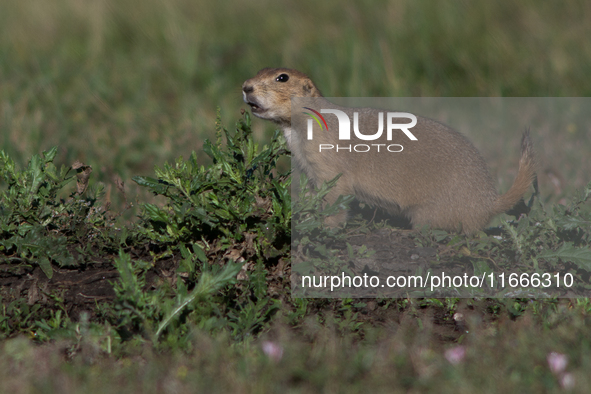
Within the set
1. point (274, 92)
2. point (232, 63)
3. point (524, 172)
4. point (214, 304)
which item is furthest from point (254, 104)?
point (232, 63)

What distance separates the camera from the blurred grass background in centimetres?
658

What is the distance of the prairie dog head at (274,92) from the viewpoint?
4.19 metres

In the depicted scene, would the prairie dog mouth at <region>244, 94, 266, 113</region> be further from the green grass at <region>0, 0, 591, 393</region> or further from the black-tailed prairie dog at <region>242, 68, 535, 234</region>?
the green grass at <region>0, 0, 591, 393</region>

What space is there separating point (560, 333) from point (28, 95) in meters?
6.07

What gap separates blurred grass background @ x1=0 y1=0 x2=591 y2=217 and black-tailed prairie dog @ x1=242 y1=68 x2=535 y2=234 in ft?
5.56

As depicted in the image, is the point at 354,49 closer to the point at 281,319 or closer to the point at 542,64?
the point at 542,64

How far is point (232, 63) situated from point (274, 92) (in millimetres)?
4280

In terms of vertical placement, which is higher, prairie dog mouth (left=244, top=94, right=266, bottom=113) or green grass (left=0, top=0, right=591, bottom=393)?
prairie dog mouth (left=244, top=94, right=266, bottom=113)

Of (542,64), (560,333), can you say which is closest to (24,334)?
(560,333)

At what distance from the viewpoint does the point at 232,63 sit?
27.5 ft

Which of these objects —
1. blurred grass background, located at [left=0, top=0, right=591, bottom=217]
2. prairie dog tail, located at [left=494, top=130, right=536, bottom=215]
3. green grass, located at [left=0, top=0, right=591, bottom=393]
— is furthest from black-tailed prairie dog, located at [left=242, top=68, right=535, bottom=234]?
blurred grass background, located at [left=0, top=0, right=591, bottom=217]

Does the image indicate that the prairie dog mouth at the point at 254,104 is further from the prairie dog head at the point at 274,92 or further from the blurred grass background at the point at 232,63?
the blurred grass background at the point at 232,63

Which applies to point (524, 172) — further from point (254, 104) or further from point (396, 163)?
point (254, 104)

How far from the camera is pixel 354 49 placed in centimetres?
821
